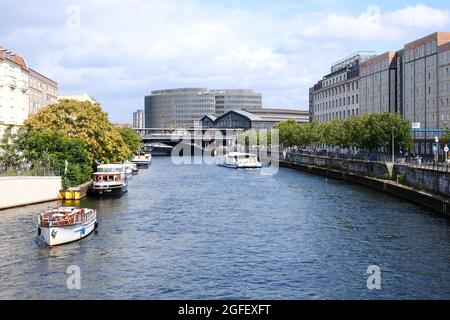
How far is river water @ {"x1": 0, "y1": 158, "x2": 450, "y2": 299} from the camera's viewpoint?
108 ft

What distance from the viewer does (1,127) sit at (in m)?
96.3

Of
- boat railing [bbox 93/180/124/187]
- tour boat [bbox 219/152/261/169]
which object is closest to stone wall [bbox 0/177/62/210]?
boat railing [bbox 93/180/124/187]

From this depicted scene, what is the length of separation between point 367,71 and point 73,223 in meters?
109

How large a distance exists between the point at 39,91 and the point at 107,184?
68.3 m

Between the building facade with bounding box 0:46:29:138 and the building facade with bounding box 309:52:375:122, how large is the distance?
7725 cm

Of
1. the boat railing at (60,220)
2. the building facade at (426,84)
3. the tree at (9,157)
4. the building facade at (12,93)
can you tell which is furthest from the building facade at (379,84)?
the boat railing at (60,220)

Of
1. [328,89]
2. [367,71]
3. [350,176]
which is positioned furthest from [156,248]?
[328,89]

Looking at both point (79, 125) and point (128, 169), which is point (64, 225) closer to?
point (79, 125)

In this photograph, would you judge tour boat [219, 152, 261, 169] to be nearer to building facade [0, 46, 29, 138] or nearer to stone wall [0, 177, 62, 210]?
building facade [0, 46, 29, 138]

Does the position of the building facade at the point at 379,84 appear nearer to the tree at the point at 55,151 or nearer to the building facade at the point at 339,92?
the building facade at the point at 339,92

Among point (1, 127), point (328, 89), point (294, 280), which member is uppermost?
point (328, 89)

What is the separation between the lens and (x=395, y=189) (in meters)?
74.2

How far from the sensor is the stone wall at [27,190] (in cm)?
6084
